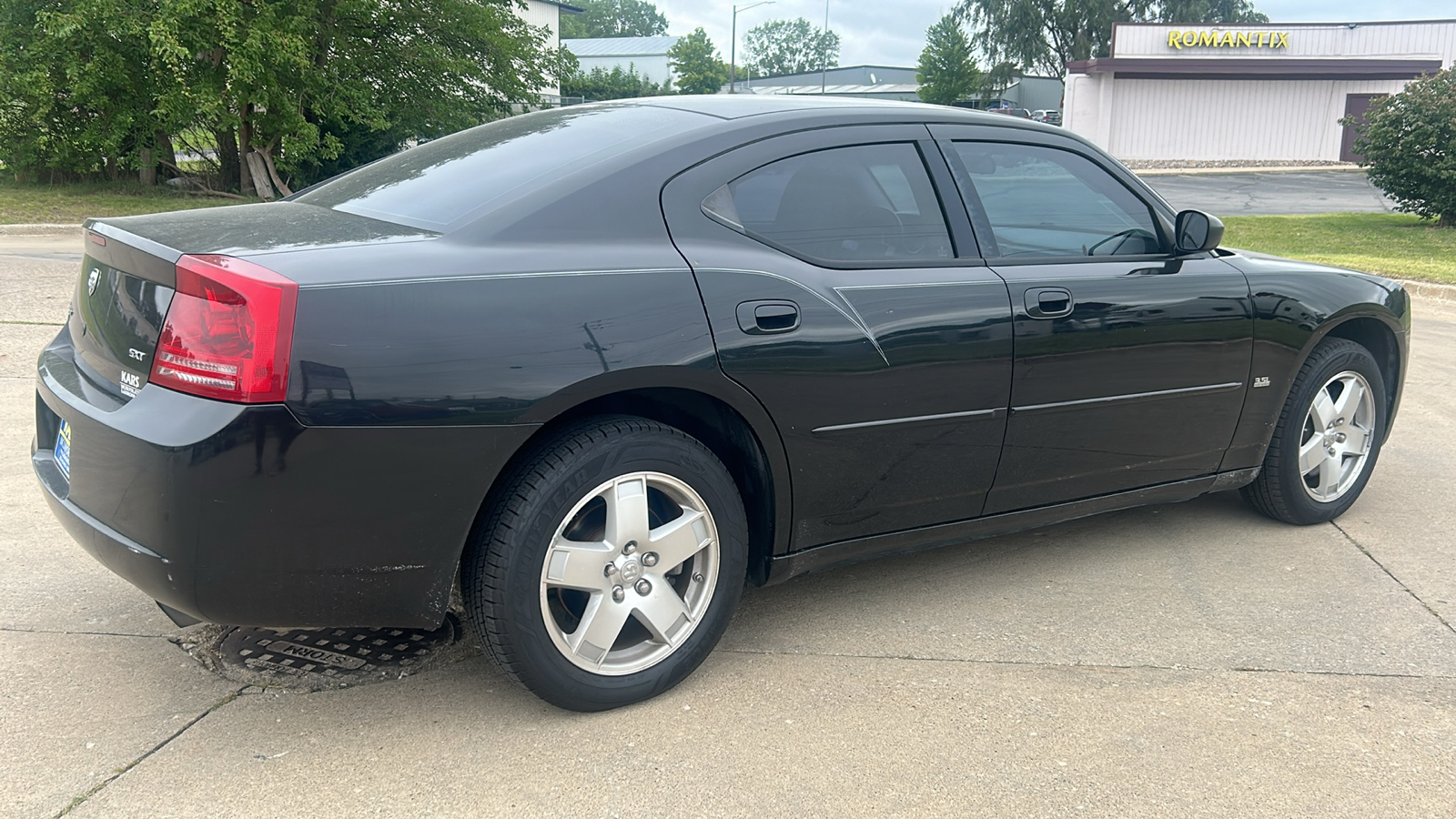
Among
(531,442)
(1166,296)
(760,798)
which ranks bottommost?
(760,798)

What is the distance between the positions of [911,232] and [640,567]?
1.28 m

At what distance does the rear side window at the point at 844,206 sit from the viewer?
314cm

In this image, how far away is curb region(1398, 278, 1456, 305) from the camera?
37.9 ft

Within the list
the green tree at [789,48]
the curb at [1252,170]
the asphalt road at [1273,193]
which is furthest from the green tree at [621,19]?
the asphalt road at [1273,193]

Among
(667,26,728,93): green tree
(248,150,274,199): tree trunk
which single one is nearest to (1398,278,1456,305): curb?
(248,150,274,199): tree trunk

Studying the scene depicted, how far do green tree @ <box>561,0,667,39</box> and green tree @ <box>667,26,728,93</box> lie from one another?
54928 mm

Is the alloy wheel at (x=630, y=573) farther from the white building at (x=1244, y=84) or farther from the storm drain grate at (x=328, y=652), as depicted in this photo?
the white building at (x=1244, y=84)

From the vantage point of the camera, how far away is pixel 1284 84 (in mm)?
38562

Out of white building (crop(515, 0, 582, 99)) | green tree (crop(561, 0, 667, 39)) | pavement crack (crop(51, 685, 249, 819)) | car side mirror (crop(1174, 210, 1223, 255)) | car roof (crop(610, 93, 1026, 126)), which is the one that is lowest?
pavement crack (crop(51, 685, 249, 819))

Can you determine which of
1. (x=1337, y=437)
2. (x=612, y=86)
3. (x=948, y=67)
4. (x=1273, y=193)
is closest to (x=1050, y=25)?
(x=948, y=67)

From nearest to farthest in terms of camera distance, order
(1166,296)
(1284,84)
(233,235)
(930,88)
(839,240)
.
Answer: (233,235), (839,240), (1166,296), (1284,84), (930,88)

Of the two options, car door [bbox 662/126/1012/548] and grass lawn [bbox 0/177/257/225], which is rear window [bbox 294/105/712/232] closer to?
car door [bbox 662/126/1012/548]

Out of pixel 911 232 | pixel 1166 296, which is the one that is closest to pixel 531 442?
pixel 911 232

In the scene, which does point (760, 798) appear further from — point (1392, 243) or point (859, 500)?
point (1392, 243)
